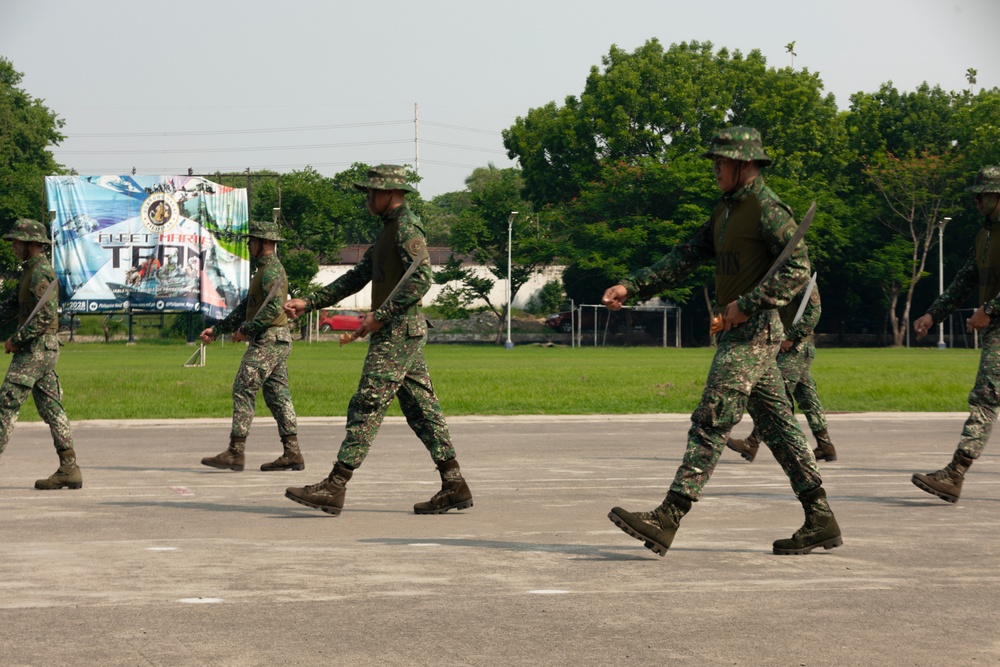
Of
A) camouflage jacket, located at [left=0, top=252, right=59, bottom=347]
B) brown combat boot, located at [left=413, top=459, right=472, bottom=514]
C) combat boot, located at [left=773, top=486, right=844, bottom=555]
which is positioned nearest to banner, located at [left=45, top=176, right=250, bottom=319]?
camouflage jacket, located at [left=0, top=252, right=59, bottom=347]

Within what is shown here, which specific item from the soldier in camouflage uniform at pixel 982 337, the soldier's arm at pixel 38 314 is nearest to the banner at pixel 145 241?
the soldier's arm at pixel 38 314

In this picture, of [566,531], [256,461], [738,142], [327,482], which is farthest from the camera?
[256,461]

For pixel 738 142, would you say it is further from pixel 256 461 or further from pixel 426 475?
pixel 256 461

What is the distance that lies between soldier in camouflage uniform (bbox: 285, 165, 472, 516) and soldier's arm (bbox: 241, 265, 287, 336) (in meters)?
2.81

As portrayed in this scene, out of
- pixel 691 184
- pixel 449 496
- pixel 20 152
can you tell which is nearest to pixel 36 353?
pixel 449 496

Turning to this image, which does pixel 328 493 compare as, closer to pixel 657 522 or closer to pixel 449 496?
pixel 449 496

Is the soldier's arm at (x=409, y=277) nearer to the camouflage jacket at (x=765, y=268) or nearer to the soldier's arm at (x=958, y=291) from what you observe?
the camouflage jacket at (x=765, y=268)

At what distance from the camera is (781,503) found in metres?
9.52

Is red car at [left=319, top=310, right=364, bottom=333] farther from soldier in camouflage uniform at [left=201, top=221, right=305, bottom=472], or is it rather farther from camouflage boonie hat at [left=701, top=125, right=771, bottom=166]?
camouflage boonie hat at [left=701, top=125, right=771, bottom=166]

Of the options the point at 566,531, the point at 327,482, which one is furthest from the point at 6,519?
the point at 566,531

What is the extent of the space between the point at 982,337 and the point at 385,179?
4.29 meters

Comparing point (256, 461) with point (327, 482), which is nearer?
point (327, 482)

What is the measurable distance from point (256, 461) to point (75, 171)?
94.5 metres

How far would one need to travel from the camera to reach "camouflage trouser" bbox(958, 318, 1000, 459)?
9.59m
